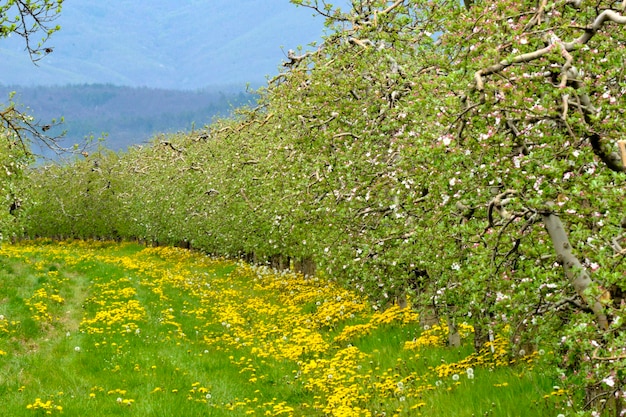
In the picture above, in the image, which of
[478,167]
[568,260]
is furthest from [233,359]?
[568,260]

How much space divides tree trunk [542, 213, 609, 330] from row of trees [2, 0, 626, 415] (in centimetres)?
2

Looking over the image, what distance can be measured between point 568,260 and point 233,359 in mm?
11507

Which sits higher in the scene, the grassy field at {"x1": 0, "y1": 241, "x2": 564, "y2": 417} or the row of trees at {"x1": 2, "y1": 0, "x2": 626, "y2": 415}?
the row of trees at {"x1": 2, "y1": 0, "x2": 626, "y2": 415}

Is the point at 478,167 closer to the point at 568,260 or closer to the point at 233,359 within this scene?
the point at 568,260

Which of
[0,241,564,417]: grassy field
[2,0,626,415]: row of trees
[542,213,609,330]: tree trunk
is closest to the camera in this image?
[2,0,626,415]: row of trees

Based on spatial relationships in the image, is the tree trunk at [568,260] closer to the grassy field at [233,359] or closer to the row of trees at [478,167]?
the row of trees at [478,167]

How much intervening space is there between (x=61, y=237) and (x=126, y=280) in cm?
5640

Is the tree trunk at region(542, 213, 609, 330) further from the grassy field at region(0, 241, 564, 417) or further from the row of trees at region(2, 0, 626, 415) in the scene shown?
the grassy field at region(0, 241, 564, 417)

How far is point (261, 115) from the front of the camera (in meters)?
33.3

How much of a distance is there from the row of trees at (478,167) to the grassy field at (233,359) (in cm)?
109

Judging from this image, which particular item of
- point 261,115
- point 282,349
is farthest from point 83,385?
point 261,115

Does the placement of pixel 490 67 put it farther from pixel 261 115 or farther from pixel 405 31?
pixel 261 115

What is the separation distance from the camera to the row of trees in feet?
21.5

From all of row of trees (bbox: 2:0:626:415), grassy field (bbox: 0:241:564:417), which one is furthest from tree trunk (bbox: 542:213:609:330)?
grassy field (bbox: 0:241:564:417)
